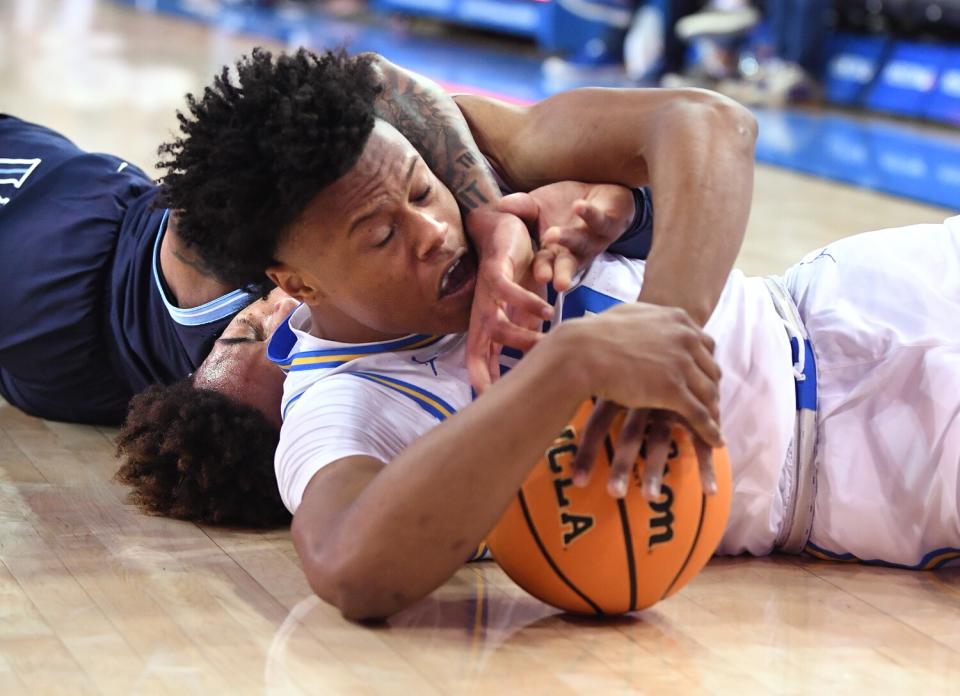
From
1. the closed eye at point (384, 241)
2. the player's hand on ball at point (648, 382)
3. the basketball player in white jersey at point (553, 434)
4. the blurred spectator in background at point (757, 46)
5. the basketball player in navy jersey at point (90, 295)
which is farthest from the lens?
the blurred spectator in background at point (757, 46)

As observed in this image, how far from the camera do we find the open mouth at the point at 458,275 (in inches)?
91.8

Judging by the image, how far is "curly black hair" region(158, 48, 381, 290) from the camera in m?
2.21

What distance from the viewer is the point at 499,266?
225cm

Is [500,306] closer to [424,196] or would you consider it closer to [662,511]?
[424,196]

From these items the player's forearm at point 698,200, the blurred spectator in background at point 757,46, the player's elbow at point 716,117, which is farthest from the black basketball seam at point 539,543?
the blurred spectator in background at point 757,46

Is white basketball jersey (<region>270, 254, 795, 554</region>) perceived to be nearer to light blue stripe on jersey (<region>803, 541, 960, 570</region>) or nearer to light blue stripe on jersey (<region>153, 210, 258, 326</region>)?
light blue stripe on jersey (<region>803, 541, 960, 570</region>)

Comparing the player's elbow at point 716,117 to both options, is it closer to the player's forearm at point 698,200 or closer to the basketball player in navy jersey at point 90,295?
the player's forearm at point 698,200

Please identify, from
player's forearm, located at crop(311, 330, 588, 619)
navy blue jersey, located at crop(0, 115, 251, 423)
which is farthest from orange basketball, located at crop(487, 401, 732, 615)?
navy blue jersey, located at crop(0, 115, 251, 423)

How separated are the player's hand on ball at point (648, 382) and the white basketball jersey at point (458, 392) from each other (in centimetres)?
39

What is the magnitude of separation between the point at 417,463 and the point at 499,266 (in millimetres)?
447

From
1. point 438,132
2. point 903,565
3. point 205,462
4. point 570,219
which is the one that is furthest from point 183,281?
point 903,565

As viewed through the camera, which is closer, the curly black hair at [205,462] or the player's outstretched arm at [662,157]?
the player's outstretched arm at [662,157]

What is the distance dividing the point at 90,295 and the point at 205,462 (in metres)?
0.86

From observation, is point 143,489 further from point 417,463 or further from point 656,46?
point 656,46
